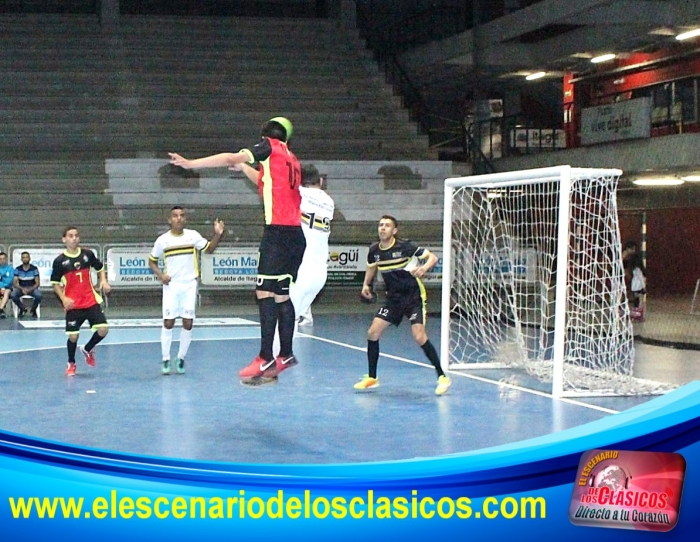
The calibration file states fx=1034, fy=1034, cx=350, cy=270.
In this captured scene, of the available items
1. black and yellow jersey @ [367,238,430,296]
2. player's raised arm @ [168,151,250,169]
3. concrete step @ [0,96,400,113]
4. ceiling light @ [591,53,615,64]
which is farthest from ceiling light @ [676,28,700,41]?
player's raised arm @ [168,151,250,169]

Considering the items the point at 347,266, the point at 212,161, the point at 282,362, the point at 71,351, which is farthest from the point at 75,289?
the point at 347,266

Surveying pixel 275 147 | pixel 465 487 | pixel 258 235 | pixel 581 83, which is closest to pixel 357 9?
pixel 581 83

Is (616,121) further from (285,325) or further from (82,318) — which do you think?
(285,325)

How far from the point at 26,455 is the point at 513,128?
79.9 feet

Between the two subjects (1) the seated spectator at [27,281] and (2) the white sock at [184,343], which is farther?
(1) the seated spectator at [27,281]

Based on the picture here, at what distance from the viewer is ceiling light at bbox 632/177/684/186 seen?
23.7m

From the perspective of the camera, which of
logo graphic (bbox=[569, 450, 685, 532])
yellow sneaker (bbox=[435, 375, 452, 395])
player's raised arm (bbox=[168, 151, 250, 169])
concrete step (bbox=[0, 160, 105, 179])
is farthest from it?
concrete step (bbox=[0, 160, 105, 179])

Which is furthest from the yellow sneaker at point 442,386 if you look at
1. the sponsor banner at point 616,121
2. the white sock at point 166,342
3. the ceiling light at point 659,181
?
the ceiling light at point 659,181

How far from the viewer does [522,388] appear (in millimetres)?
11586

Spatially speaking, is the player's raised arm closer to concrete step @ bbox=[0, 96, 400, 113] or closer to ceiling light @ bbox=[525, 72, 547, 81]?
concrete step @ bbox=[0, 96, 400, 113]

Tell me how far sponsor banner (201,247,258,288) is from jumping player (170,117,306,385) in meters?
15.9

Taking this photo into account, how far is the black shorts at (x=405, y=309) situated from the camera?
1106cm

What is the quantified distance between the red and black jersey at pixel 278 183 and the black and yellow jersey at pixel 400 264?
3.43 meters

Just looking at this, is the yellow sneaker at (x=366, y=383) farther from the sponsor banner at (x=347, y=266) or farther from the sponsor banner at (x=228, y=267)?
the sponsor banner at (x=347, y=266)
